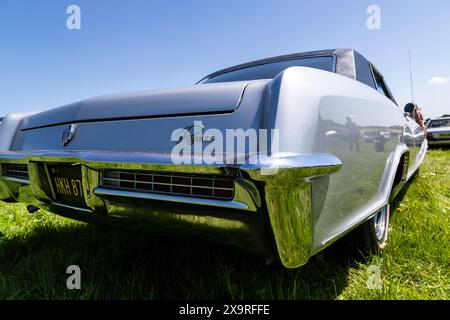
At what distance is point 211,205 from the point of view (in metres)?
1.05

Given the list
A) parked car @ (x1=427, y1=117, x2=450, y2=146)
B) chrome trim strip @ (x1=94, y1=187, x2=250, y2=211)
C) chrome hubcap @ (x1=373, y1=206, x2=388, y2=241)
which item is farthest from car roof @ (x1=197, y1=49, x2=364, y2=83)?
parked car @ (x1=427, y1=117, x2=450, y2=146)

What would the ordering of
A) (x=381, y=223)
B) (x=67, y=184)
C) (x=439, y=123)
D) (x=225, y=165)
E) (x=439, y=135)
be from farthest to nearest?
(x=439, y=123) < (x=439, y=135) < (x=381, y=223) < (x=67, y=184) < (x=225, y=165)

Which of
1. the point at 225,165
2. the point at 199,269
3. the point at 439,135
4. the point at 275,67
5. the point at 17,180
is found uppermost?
the point at 275,67

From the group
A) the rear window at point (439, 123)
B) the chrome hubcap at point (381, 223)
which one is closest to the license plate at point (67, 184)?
the chrome hubcap at point (381, 223)

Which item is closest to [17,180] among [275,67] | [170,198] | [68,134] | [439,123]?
[68,134]

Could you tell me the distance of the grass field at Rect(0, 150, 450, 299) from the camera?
1512 mm

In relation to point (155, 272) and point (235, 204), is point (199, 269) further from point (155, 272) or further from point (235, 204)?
point (235, 204)

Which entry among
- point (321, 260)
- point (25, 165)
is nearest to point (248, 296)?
point (321, 260)

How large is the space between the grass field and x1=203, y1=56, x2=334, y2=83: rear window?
1081 millimetres

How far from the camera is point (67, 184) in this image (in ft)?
4.75

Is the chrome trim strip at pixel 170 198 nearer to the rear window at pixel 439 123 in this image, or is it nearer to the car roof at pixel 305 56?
the car roof at pixel 305 56

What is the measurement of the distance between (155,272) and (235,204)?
92cm
